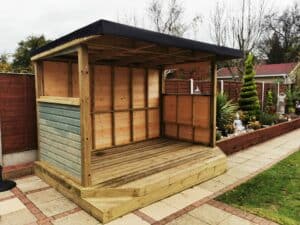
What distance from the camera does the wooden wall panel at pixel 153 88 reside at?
20.0ft

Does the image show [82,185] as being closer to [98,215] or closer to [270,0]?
[98,215]

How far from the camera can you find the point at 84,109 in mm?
3258

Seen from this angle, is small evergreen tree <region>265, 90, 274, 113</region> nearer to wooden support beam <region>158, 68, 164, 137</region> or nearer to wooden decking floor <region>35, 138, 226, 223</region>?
wooden support beam <region>158, 68, 164, 137</region>

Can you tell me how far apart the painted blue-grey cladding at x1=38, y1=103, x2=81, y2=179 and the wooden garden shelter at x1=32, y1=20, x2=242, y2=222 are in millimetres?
15

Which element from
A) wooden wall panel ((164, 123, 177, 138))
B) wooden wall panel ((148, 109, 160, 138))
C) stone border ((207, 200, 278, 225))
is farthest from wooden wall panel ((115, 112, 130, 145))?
stone border ((207, 200, 278, 225))

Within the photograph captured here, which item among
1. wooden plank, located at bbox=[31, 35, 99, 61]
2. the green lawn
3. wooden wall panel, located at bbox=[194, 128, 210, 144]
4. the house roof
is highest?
the house roof

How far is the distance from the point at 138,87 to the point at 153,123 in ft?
3.28

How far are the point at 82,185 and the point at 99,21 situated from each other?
2.11 m

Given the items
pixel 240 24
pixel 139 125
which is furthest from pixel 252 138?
pixel 240 24

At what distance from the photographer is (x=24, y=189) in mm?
3996

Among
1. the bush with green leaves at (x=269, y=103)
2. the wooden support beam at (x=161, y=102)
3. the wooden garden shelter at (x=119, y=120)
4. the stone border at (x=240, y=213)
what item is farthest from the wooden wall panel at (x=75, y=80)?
the bush with green leaves at (x=269, y=103)

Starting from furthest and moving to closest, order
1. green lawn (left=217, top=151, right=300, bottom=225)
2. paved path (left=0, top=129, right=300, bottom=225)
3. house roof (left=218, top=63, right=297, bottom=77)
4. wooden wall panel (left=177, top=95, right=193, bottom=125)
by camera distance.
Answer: house roof (left=218, top=63, right=297, bottom=77), wooden wall panel (left=177, top=95, right=193, bottom=125), green lawn (left=217, top=151, right=300, bottom=225), paved path (left=0, top=129, right=300, bottom=225)

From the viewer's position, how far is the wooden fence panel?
439 centimetres

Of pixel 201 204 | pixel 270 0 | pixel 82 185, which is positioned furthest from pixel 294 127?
pixel 82 185
